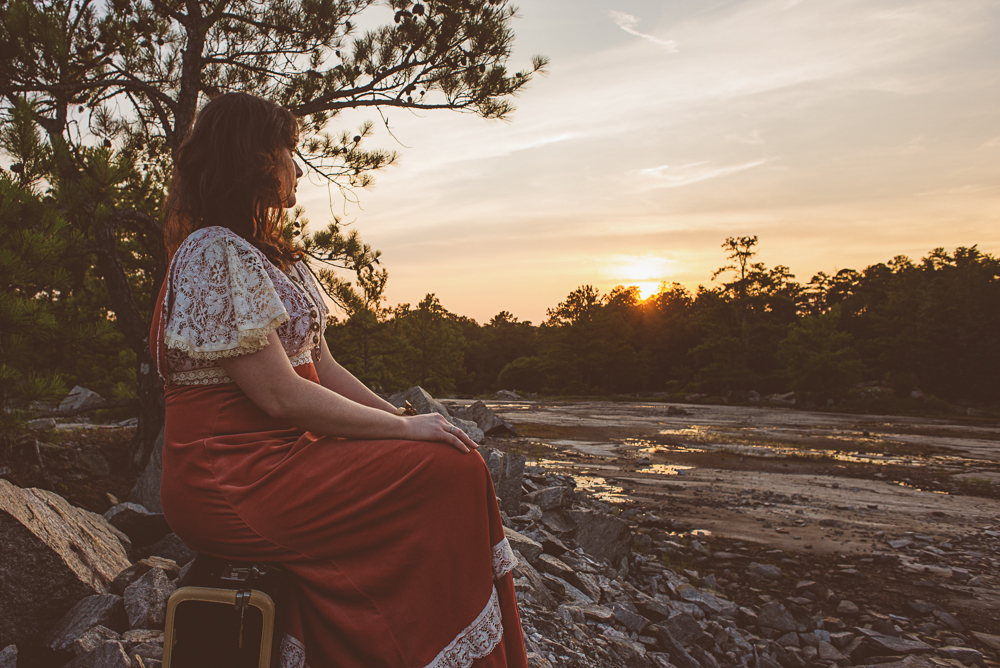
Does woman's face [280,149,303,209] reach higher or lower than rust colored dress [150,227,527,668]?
higher

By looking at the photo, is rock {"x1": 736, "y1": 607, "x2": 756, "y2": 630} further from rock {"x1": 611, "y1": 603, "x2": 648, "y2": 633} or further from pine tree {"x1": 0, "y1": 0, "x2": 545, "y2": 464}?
pine tree {"x1": 0, "y1": 0, "x2": 545, "y2": 464}

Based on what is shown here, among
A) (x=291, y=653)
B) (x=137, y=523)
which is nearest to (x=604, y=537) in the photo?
(x=137, y=523)

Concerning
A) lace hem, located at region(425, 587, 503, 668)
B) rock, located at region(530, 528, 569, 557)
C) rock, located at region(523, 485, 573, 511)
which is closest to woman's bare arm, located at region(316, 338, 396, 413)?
lace hem, located at region(425, 587, 503, 668)

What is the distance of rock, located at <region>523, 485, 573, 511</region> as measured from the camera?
5.25 m

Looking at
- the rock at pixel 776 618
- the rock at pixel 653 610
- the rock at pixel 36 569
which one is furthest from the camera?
the rock at pixel 776 618

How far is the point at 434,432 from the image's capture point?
1438 millimetres

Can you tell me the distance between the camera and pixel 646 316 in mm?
51156

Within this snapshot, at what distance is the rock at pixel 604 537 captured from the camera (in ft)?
14.4

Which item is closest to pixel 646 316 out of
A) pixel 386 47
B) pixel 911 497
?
pixel 911 497

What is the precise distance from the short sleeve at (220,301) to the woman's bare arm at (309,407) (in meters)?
0.04

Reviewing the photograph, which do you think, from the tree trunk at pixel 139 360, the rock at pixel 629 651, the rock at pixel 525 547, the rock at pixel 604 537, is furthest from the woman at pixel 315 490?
the tree trunk at pixel 139 360

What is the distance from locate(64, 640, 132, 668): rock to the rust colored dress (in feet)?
2.55

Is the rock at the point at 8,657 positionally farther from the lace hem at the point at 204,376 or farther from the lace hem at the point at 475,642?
the lace hem at the point at 475,642

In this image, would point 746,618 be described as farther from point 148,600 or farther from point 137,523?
point 137,523
